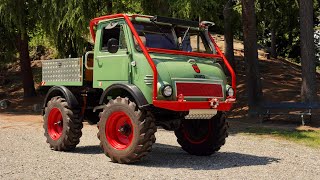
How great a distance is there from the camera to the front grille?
7.89 metres

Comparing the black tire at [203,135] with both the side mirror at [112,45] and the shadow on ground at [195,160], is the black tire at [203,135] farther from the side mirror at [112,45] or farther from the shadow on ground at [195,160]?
the side mirror at [112,45]

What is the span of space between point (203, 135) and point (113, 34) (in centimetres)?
276

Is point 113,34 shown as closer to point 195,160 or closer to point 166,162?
point 166,162

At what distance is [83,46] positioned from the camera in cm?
2095

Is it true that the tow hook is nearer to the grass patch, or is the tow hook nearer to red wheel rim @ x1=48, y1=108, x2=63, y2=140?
red wheel rim @ x1=48, y1=108, x2=63, y2=140

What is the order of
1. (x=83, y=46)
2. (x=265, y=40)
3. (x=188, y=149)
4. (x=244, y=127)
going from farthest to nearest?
(x=265, y=40)
(x=83, y=46)
(x=244, y=127)
(x=188, y=149)

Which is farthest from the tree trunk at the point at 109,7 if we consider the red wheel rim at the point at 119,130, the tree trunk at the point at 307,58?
the red wheel rim at the point at 119,130

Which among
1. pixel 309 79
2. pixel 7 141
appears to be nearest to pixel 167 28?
pixel 7 141

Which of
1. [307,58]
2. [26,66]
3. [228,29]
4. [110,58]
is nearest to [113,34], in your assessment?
[110,58]

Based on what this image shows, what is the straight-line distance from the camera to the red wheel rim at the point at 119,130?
8.20m

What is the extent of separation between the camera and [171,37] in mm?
8750

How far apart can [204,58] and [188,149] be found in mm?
2017

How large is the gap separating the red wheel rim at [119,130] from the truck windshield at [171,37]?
52.4 inches

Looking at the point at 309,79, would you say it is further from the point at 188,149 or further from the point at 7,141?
the point at 7,141
